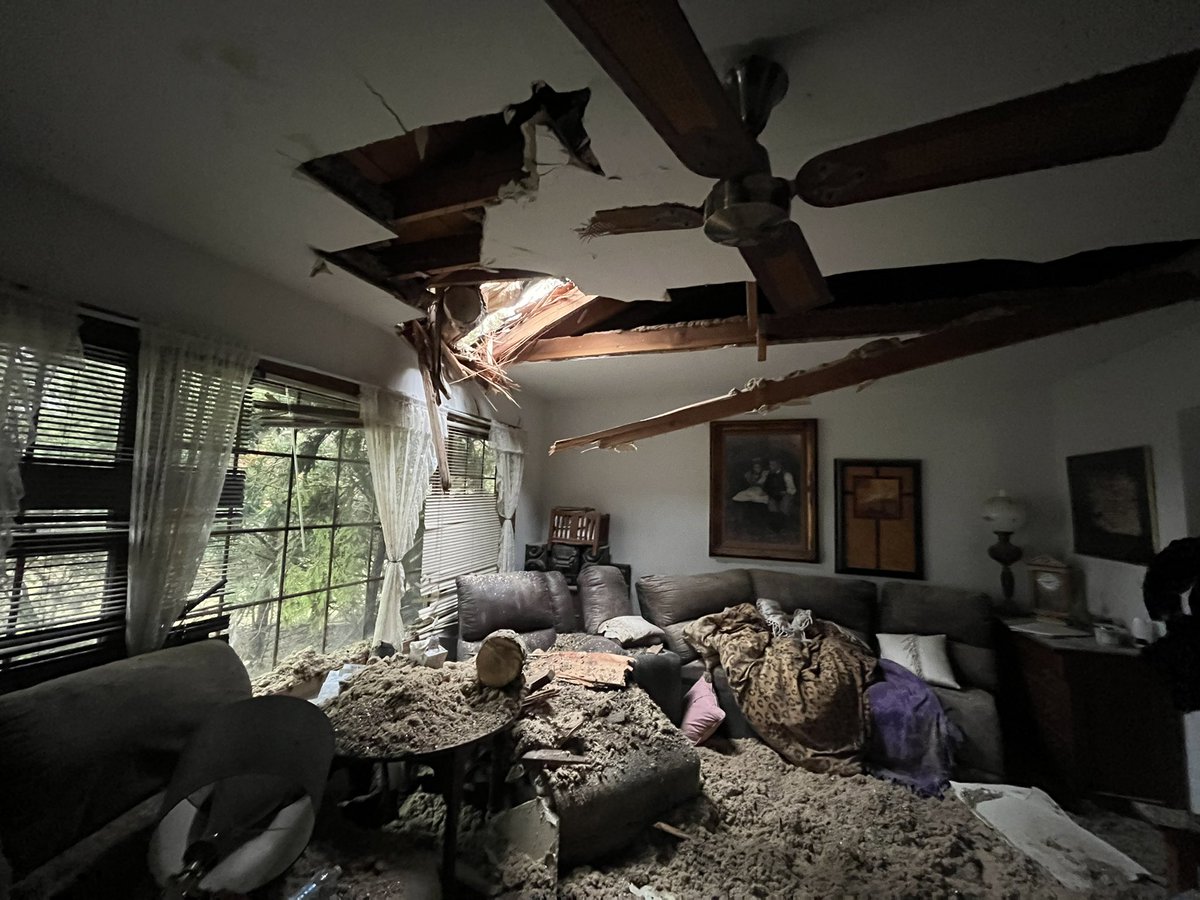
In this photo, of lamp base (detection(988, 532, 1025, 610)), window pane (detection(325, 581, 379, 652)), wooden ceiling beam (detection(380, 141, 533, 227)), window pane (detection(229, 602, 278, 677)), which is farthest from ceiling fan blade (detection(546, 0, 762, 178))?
lamp base (detection(988, 532, 1025, 610))

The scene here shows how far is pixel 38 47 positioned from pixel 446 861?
2.33 meters

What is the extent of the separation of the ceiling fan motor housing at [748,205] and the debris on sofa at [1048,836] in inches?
103

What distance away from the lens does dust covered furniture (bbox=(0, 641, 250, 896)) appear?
1.02 meters

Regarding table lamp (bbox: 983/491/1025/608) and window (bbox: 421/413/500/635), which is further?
table lamp (bbox: 983/491/1025/608)

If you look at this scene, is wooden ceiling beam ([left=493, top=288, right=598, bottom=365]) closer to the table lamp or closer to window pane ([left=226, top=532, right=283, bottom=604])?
window pane ([left=226, top=532, right=283, bottom=604])

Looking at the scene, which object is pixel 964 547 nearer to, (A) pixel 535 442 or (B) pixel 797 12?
(A) pixel 535 442

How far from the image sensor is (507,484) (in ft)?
11.9

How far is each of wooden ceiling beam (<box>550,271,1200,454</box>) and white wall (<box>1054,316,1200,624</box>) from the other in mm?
649

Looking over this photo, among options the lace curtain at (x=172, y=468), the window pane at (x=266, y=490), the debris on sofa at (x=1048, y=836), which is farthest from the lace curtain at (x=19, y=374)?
the debris on sofa at (x=1048, y=836)

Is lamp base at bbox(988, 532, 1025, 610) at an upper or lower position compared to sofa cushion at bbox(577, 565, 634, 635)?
upper

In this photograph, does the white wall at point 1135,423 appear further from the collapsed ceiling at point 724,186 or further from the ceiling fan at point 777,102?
the ceiling fan at point 777,102

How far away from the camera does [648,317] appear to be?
270 centimetres

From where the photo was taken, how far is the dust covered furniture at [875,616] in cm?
243

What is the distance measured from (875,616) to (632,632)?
1709 mm
